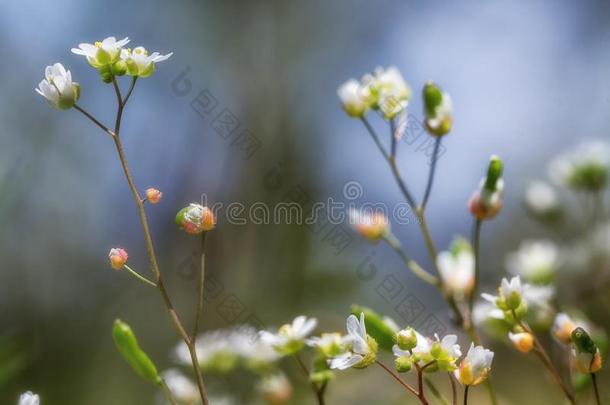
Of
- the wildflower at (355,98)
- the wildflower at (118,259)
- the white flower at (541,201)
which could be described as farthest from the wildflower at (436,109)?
the white flower at (541,201)

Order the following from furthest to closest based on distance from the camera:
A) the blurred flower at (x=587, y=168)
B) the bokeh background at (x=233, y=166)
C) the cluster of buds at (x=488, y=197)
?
1. the bokeh background at (x=233, y=166)
2. the blurred flower at (x=587, y=168)
3. the cluster of buds at (x=488, y=197)

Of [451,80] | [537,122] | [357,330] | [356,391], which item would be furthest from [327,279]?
[357,330]

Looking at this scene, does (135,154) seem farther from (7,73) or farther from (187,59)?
(187,59)

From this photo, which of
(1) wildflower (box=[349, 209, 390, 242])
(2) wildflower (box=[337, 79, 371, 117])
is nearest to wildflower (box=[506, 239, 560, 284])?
(1) wildflower (box=[349, 209, 390, 242])

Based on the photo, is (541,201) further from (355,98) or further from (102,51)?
(102,51)

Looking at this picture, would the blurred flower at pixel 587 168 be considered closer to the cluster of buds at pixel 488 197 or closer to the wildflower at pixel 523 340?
the cluster of buds at pixel 488 197

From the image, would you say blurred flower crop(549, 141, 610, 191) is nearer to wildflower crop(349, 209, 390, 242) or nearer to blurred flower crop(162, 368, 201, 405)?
wildflower crop(349, 209, 390, 242)
